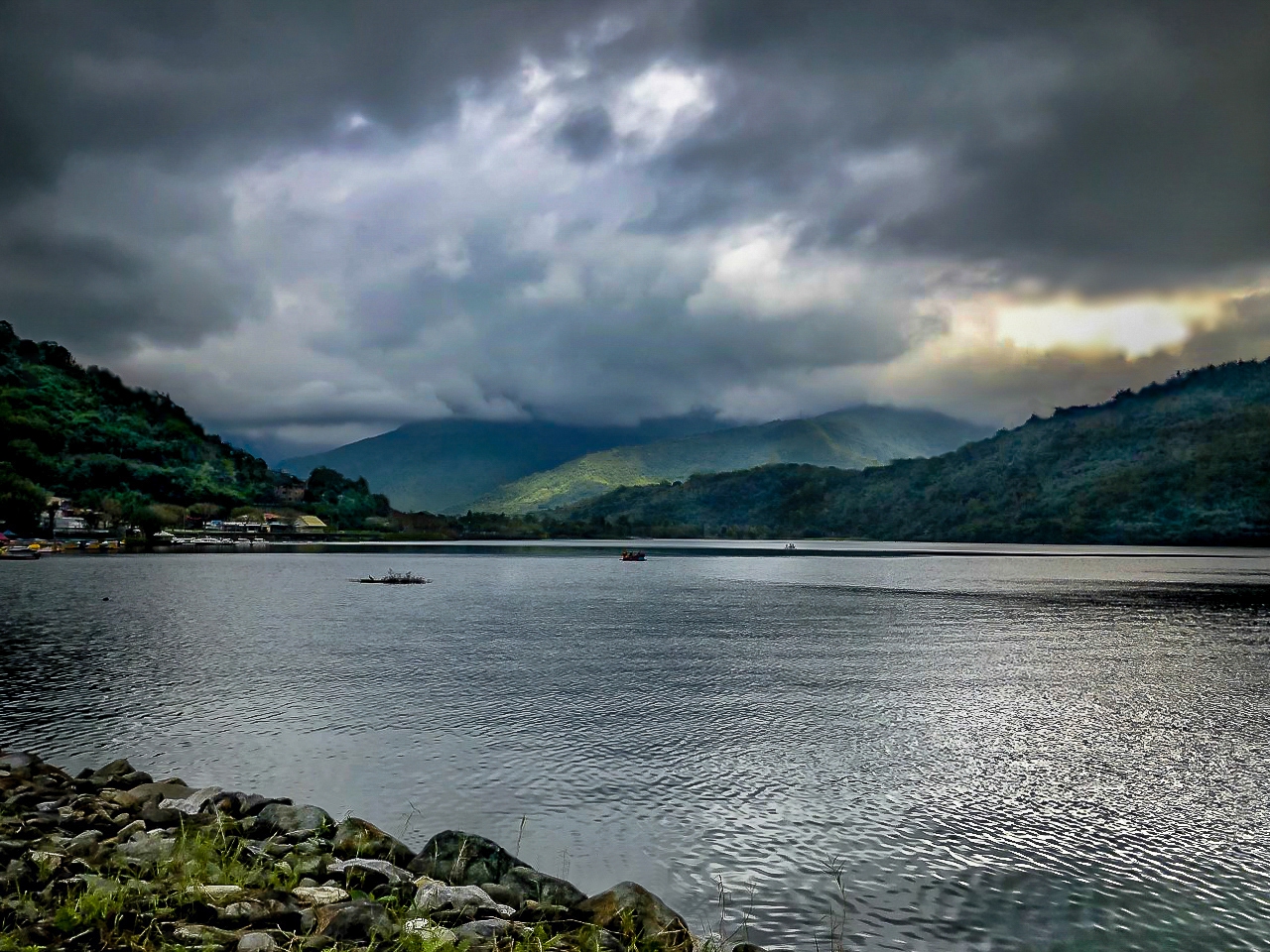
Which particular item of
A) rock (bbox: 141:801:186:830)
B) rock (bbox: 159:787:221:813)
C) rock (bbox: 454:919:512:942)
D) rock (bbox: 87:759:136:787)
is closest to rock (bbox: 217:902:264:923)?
rock (bbox: 454:919:512:942)

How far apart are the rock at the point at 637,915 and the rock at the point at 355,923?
3589 mm

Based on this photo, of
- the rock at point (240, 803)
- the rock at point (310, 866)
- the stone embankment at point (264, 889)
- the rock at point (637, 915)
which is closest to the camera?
the stone embankment at point (264, 889)

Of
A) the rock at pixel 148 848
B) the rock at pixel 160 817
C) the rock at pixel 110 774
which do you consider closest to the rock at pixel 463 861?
the rock at pixel 148 848

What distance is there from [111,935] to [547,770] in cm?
1473

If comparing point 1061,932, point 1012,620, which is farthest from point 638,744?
point 1012,620

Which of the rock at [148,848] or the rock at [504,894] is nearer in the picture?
the rock at [504,894]

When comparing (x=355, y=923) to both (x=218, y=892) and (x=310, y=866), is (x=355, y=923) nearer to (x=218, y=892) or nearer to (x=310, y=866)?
(x=218, y=892)

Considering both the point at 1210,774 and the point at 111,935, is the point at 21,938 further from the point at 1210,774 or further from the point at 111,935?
the point at 1210,774

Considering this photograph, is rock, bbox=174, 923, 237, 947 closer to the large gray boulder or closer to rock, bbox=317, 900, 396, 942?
rock, bbox=317, 900, 396, 942

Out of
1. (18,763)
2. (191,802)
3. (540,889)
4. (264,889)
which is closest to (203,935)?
(264,889)

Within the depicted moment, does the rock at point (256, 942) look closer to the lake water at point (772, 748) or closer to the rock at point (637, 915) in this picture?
the rock at point (637, 915)

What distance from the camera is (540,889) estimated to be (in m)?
15.0

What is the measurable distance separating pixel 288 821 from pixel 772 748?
16245 mm

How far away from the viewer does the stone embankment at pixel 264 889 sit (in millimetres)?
11578
